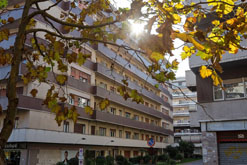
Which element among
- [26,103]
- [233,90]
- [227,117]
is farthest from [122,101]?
[227,117]

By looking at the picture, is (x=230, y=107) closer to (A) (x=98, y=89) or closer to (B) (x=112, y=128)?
(A) (x=98, y=89)

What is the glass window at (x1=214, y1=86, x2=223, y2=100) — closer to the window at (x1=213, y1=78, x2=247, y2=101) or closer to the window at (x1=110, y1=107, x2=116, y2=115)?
the window at (x1=213, y1=78, x2=247, y2=101)

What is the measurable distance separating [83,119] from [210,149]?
16.9 metres

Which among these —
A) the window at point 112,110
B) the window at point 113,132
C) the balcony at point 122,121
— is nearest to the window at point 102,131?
the balcony at point 122,121

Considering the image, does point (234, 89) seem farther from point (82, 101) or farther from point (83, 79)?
point (83, 79)

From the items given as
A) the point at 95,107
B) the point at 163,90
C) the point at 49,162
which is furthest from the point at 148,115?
the point at 49,162

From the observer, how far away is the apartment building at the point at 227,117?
1275cm

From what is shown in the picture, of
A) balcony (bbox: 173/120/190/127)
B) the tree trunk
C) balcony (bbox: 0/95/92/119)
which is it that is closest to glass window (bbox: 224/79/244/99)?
the tree trunk

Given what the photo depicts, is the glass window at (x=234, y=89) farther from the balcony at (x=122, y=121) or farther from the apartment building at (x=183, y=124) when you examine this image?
the apartment building at (x=183, y=124)

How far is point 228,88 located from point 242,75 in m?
0.86

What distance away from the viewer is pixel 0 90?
78.1 ft

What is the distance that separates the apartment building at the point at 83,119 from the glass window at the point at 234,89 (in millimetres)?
5830

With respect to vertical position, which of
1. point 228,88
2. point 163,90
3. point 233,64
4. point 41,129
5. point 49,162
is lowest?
point 49,162

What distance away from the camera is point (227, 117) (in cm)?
1291
